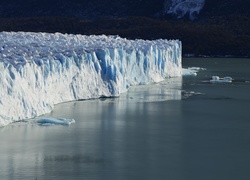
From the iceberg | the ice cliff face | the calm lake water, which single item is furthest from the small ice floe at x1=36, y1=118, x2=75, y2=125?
the ice cliff face

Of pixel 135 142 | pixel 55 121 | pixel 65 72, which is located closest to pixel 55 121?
pixel 55 121

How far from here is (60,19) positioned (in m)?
45.8

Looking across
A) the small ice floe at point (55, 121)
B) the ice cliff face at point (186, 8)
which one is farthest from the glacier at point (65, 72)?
the ice cliff face at point (186, 8)

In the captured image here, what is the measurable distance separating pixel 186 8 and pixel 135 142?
4156 centimetres

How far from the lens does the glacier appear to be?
→ 11547 mm

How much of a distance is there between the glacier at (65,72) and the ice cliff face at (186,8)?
30.4 meters

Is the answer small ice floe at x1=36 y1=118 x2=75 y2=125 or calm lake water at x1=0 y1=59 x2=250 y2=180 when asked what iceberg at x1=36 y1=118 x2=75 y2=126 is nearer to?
small ice floe at x1=36 y1=118 x2=75 y2=125

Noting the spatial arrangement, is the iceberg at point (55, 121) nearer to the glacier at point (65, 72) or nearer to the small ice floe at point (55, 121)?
the small ice floe at point (55, 121)

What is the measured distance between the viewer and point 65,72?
1419cm

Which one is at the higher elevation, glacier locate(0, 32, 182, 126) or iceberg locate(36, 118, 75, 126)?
glacier locate(0, 32, 182, 126)

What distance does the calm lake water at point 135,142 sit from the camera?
9016mm

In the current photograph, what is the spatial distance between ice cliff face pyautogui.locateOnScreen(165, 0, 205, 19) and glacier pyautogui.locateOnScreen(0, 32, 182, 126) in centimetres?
3037

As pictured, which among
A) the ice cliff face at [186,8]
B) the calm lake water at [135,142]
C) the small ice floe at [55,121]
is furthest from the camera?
the ice cliff face at [186,8]

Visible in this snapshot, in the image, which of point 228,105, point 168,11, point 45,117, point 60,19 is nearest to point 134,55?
point 228,105
